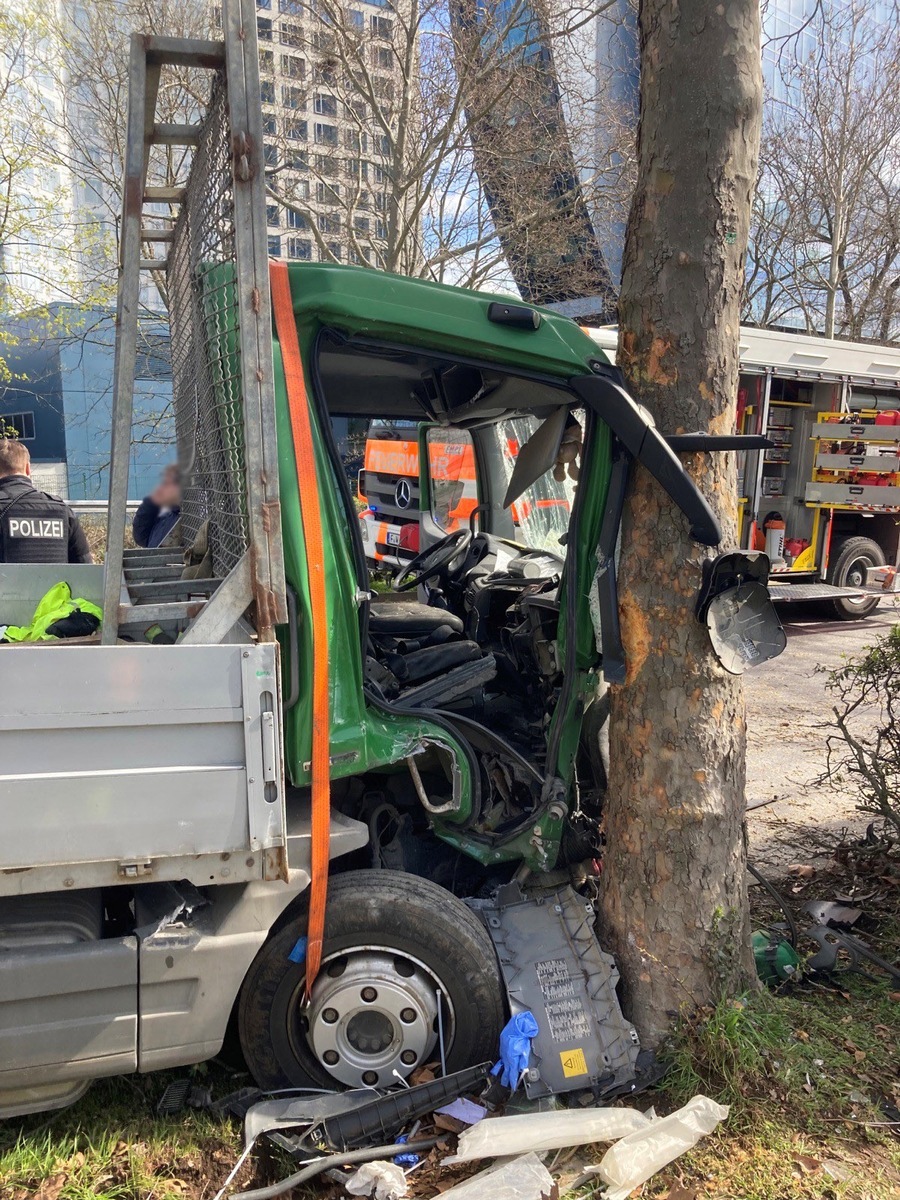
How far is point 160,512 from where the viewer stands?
4.54 meters

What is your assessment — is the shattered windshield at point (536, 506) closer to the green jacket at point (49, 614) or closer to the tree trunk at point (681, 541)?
the tree trunk at point (681, 541)

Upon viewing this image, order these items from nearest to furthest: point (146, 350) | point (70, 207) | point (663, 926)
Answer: point (663, 926), point (146, 350), point (70, 207)

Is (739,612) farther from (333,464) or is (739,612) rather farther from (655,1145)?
(655,1145)

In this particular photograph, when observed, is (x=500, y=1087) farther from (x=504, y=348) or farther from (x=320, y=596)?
(x=504, y=348)

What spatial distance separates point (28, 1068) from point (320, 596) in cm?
146

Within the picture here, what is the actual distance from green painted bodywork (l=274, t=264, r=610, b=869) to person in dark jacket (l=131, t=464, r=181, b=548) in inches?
64.4

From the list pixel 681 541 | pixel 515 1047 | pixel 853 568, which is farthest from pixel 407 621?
pixel 853 568

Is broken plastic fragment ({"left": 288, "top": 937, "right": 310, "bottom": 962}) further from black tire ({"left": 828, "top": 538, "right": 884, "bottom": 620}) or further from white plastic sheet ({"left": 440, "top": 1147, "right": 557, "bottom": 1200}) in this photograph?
black tire ({"left": 828, "top": 538, "right": 884, "bottom": 620})

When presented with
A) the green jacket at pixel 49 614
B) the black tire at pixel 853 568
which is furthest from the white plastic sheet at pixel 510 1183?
the black tire at pixel 853 568

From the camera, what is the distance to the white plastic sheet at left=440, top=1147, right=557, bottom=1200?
2.25 metres

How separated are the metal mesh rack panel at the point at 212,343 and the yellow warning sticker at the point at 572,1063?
5.93ft

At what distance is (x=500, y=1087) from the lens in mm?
2641

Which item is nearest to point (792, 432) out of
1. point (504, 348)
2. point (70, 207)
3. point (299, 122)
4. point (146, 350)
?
point (299, 122)

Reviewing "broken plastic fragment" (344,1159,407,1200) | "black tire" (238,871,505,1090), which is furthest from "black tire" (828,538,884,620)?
"broken plastic fragment" (344,1159,407,1200)
